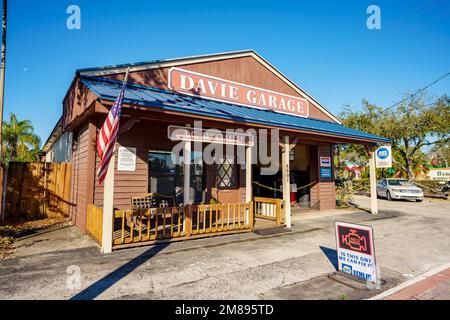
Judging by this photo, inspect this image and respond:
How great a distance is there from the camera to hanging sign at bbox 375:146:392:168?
14519 mm

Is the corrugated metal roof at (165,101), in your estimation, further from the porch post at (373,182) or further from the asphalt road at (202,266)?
the asphalt road at (202,266)

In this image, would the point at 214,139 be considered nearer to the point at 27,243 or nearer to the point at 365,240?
the point at 365,240

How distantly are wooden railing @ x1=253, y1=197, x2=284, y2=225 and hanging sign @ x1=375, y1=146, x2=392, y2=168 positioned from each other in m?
8.84

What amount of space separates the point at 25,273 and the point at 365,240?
5.67 metres

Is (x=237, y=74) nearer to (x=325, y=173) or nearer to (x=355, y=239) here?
(x=325, y=173)

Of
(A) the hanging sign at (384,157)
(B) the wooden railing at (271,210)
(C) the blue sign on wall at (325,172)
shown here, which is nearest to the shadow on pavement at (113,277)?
(B) the wooden railing at (271,210)

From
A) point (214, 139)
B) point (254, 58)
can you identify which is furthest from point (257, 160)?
point (214, 139)

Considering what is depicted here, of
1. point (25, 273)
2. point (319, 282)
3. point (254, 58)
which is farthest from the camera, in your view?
point (254, 58)

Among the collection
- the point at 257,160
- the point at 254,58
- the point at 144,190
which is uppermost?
the point at 254,58

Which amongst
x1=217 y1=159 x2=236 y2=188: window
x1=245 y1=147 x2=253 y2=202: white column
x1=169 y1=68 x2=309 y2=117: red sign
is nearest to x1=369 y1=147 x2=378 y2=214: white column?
x1=169 y1=68 x2=309 y2=117: red sign

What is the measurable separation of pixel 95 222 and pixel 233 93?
702 centimetres

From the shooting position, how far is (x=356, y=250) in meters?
4.21

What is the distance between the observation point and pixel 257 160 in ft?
43.6

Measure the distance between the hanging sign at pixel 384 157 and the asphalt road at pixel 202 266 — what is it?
25.6 feet
